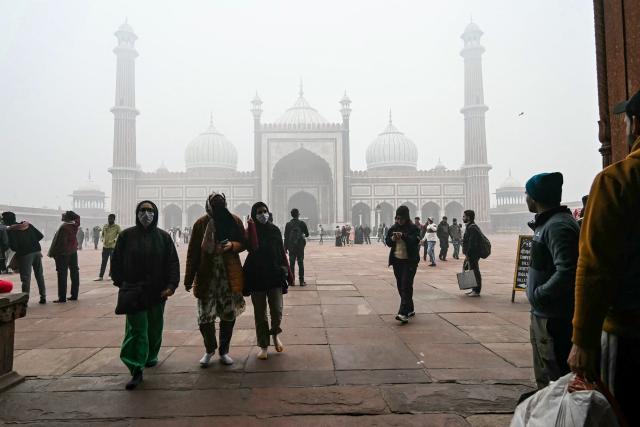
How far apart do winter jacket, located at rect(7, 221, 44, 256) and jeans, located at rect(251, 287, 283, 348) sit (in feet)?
13.5

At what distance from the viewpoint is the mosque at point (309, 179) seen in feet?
118

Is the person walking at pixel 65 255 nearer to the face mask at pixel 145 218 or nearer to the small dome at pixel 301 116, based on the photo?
the face mask at pixel 145 218

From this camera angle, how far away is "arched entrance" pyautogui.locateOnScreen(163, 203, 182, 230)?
38.7 metres

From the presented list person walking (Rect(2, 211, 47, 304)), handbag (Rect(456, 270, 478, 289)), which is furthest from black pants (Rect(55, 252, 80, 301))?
handbag (Rect(456, 270, 478, 289))

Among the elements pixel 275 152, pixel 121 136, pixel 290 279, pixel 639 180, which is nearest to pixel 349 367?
pixel 290 279

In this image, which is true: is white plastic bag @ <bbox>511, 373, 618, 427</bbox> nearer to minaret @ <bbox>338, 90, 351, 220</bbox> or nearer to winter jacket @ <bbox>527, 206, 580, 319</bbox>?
winter jacket @ <bbox>527, 206, 580, 319</bbox>

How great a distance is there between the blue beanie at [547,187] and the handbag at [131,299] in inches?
95.9

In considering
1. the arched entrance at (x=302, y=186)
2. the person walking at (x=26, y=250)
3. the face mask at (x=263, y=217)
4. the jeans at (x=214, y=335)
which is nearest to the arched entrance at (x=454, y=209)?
the arched entrance at (x=302, y=186)

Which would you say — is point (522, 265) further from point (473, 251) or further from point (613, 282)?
point (613, 282)

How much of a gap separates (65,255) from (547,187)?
618 centimetres

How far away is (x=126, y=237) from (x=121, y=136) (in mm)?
37533

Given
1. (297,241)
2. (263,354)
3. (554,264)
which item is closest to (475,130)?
(297,241)

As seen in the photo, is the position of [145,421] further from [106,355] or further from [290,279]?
[290,279]

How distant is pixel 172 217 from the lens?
3947cm
